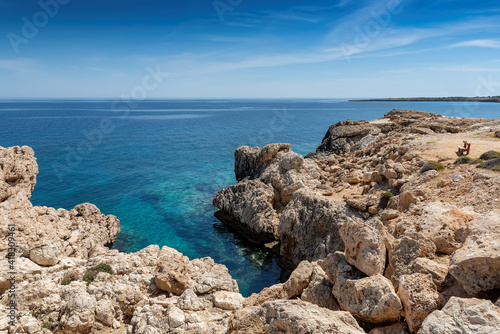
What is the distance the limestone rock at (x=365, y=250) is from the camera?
9.87 metres

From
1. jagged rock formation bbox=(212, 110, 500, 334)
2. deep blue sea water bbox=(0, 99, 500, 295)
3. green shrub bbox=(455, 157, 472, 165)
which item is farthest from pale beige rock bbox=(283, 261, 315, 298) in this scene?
green shrub bbox=(455, 157, 472, 165)

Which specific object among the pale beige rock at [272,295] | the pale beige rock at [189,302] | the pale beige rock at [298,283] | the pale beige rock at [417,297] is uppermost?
the pale beige rock at [417,297]

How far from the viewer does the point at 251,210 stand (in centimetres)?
2866

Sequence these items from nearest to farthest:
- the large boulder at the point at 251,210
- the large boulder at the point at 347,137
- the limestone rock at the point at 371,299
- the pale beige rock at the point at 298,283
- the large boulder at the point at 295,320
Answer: the large boulder at the point at 295,320
the limestone rock at the point at 371,299
the pale beige rock at the point at 298,283
the large boulder at the point at 251,210
the large boulder at the point at 347,137

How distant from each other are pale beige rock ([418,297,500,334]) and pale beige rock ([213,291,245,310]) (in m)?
8.29

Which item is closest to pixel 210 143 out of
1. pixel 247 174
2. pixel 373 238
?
pixel 247 174

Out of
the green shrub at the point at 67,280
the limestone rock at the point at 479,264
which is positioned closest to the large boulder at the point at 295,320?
the limestone rock at the point at 479,264

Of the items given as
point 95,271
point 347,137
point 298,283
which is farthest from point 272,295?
point 347,137

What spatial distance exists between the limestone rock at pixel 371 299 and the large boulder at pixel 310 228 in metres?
11.4

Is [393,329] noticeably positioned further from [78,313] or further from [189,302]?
[78,313]

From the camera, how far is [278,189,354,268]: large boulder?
21.1 metres

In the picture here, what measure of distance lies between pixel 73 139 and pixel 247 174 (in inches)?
2469

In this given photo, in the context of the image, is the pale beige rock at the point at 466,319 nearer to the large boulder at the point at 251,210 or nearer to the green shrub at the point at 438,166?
the green shrub at the point at 438,166

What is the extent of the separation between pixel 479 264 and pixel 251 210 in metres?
21.8
